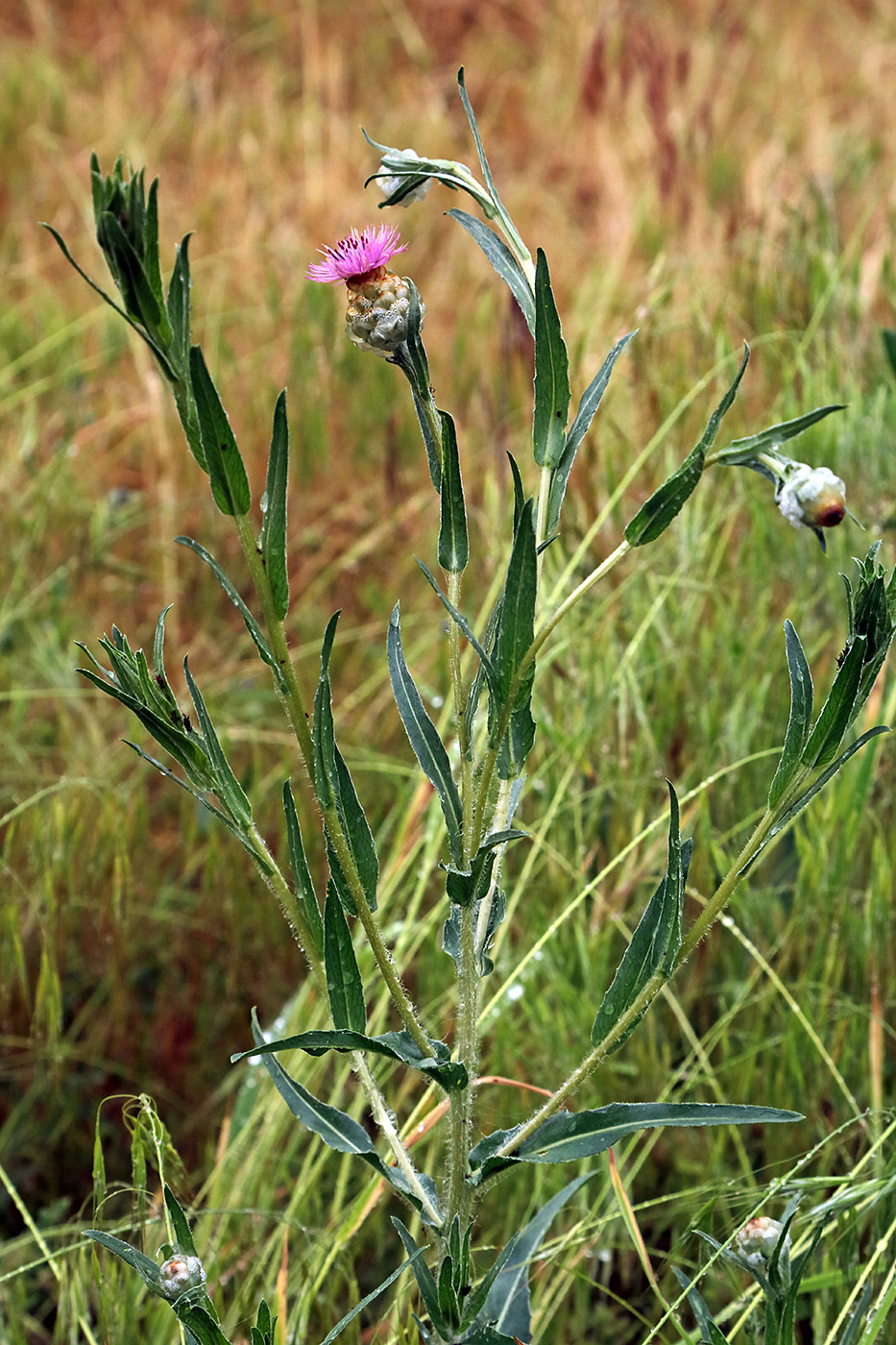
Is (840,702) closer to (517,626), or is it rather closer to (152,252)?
(517,626)

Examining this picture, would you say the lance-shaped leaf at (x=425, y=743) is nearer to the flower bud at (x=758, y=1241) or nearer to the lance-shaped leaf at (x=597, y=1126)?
the lance-shaped leaf at (x=597, y=1126)

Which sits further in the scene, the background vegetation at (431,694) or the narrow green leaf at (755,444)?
the background vegetation at (431,694)

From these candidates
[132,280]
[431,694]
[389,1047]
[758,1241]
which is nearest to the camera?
[132,280]

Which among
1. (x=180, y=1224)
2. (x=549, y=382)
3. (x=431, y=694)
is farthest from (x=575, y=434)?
(x=431, y=694)

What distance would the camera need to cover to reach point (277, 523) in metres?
0.69

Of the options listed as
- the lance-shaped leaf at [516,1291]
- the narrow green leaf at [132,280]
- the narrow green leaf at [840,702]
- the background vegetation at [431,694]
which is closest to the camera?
the narrow green leaf at [132,280]

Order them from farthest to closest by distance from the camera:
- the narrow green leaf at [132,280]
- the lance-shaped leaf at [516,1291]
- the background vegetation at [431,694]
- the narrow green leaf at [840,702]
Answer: the background vegetation at [431,694]
the lance-shaped leaf at [516,1291]
the narrow green leaf at [840,702]
the narrow green leaf at [132,280]

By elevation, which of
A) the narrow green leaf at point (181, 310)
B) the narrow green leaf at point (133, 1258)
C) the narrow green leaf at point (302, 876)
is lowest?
the narrow green leaf at point (133, 1258)

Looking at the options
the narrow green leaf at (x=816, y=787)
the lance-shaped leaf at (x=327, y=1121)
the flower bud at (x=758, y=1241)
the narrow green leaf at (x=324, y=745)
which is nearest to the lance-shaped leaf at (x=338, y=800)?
the narrow green leaf at (x=324, y=745)

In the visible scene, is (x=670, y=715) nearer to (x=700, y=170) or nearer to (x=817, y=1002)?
(x=817, y=1002)

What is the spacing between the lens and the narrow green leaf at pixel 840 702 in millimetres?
695

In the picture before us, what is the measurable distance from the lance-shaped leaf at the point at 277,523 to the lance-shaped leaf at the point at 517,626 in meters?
0.12

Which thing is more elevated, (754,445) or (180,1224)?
(754,445)

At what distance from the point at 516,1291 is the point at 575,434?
56 centimetres
